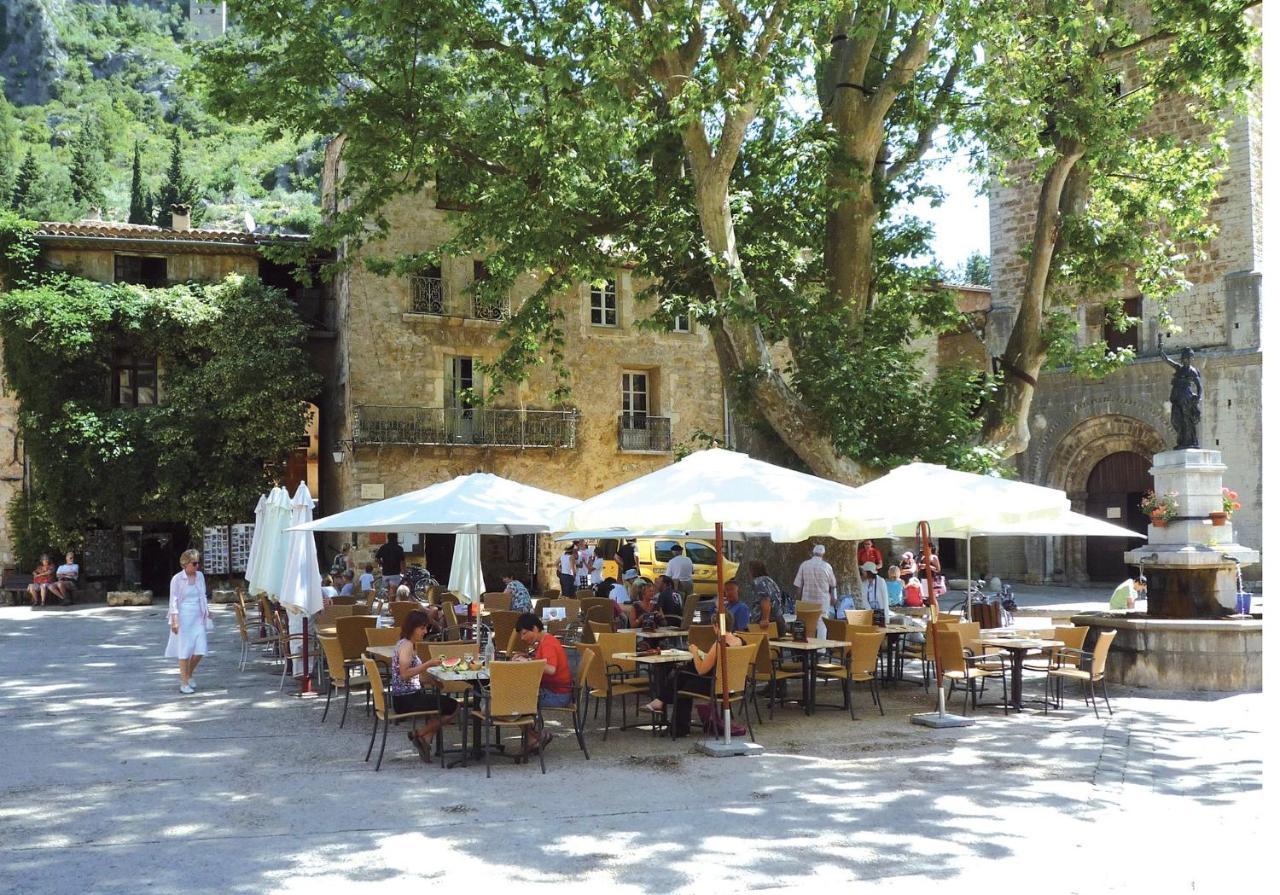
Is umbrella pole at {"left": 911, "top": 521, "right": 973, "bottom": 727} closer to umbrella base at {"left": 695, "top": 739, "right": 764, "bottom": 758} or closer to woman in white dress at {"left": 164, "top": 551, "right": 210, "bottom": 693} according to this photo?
umbrella base at {"left": 695, "top": 739, "right": 764, "bottom": 758}

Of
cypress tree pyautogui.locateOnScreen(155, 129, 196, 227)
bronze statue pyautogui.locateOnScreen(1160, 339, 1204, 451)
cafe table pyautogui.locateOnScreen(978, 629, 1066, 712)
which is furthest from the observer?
cypress tree pyautogui.locateOnScreen(155, 129, 196, 227)

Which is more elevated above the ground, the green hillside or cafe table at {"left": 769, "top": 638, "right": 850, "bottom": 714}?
the green hillside

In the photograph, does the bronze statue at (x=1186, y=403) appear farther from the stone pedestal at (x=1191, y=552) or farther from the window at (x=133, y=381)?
the window at (x=133, y=381)

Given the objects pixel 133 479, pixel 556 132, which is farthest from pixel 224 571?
pixel 556 132

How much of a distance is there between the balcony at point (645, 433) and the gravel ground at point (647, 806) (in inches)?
712

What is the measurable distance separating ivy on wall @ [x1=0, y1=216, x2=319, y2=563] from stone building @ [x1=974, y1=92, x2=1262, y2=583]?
58.3ft

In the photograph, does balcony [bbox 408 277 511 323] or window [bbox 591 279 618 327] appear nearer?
balcony [bbox 408 277 511 323]

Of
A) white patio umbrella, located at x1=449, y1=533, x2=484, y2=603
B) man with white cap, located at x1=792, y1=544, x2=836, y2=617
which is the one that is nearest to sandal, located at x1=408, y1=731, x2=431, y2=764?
white patio umbrella, located at x1=449, y1=533, x2=484, y2=603

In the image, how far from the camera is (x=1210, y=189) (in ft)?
53.7

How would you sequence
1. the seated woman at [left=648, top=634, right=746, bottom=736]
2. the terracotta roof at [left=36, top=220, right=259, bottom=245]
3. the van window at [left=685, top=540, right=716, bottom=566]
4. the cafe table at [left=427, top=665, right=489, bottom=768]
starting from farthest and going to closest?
1. the terracotta roof at [left=36, top=220, right=259, bottom=245]
2. the van window at [left=685, top=540, right=716, bottom=566]
3. the seated woman at [left=648, top=634, right=746, bottom=736]
4. the cafe table at [left=427, top=665, right=489, bottom=768]

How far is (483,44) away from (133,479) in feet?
50.5

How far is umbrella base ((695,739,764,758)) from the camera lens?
29.7 ft

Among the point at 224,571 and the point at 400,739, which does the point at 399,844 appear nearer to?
the point at 400,739

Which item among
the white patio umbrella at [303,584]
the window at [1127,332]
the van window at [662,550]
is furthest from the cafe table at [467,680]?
the window at [1127,332]
